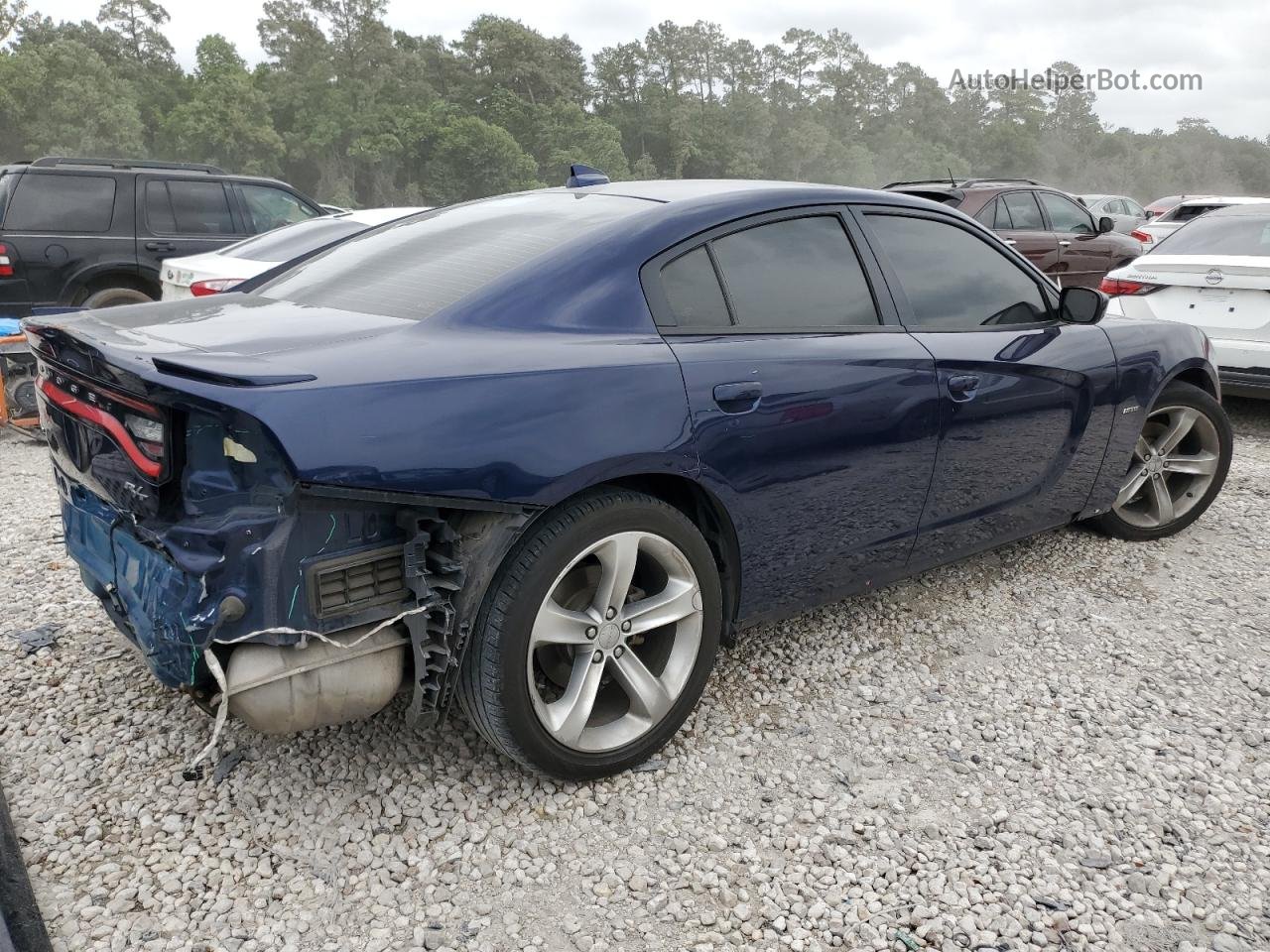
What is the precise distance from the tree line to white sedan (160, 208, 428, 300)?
4547 centimetres

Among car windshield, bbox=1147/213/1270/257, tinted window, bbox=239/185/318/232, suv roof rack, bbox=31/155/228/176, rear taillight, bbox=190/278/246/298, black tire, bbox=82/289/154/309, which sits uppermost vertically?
suv roof rack, bbox=31/155/228/176

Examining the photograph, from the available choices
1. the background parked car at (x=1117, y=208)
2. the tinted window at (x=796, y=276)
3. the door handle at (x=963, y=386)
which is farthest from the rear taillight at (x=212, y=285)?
the background parked car at (x=1117, y=208)

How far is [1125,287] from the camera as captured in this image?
641 cm

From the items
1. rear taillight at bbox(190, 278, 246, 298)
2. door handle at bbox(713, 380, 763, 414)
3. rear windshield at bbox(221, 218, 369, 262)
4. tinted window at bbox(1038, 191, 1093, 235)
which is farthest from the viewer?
tinted window at bbox(1038, 191, 1093, 235)

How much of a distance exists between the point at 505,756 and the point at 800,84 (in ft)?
380

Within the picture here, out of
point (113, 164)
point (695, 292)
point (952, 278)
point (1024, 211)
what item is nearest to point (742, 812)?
point (695, 292)

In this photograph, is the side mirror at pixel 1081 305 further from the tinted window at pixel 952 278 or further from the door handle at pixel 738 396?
the door handle at pixel 738 396

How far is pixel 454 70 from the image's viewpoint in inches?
3219

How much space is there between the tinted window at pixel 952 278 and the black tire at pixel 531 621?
1.32 metres

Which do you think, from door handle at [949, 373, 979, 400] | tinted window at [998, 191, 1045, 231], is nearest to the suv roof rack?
door handle at [949, 373, 979, 400]

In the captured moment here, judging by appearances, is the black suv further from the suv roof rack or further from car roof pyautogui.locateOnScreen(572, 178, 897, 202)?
car roof pyautogui.locateOnScreen(572, 178, 897, 202)

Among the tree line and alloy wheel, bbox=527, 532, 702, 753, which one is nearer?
alloy wheel, bbox=527, 532, 702, 753

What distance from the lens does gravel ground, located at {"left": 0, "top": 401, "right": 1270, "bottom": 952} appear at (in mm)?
2121

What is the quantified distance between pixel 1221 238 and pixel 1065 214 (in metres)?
4.92
